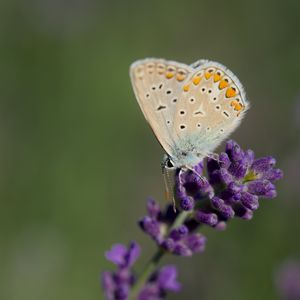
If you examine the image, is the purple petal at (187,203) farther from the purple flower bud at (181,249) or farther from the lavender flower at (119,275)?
the lavender flower at (119,275)

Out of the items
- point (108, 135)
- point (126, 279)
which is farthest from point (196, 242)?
point (108, 135)

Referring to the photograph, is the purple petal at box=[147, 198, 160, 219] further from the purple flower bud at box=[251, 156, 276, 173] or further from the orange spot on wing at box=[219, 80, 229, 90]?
the orange spot on wing at box=[219, 80, 229, 90]

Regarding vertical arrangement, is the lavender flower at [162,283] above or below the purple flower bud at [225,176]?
below

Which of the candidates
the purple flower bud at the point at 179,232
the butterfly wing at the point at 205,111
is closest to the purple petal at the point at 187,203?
the purple flower bud at the point at 179,232

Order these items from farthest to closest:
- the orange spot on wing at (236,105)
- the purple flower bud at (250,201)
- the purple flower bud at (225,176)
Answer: the orange spot on wing at (236,105), the purple flower bud at (225,176), the purple flower bud at (250,201)

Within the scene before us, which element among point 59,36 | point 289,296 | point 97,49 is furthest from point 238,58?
point 289,296

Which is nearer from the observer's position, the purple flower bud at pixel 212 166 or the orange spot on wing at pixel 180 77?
A: the purple flower bud at pixel 212 166

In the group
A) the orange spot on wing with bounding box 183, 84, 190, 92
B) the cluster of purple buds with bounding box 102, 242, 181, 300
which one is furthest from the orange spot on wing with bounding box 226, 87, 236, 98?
the cluster of purple buds with bounding box 102, 242, 181, 300

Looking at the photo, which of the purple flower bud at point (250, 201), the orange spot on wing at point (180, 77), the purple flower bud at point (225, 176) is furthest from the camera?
the orange spot on wing at point (180, 77)

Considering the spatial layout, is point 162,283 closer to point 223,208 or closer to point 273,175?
point 223,208
